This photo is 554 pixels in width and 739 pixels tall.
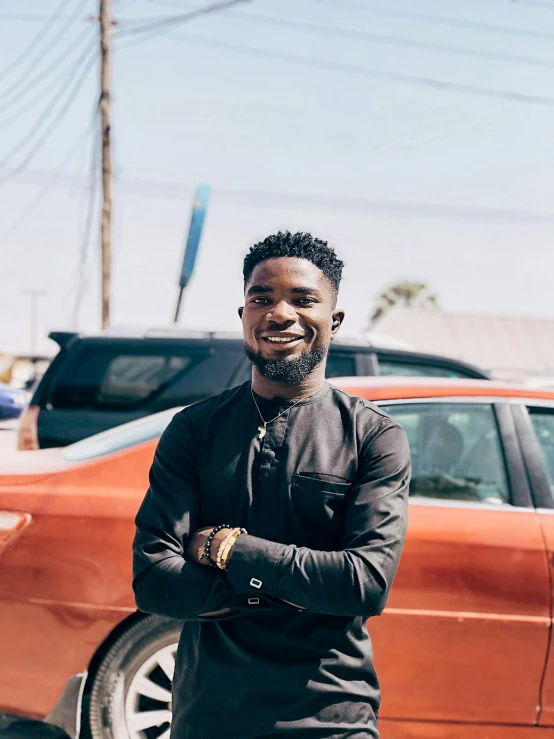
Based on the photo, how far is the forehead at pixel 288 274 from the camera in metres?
1.58

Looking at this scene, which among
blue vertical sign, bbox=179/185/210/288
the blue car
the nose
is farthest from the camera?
the blue car

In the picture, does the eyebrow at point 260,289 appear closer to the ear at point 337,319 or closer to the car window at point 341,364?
the ear at point 337,319

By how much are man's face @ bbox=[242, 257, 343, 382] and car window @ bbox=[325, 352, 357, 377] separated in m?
3.69

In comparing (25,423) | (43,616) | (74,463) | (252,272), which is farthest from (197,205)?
(252,272)

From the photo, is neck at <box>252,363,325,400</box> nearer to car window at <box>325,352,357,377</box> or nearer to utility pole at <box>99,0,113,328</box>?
car window at <box>325,352,357,377</box>

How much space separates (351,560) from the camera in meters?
1.45

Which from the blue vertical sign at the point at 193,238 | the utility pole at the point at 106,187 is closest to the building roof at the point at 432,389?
the blue vertical sign at the point at 193,238

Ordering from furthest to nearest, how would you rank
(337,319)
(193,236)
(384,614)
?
(193,236)
(384,614)
(337,319)

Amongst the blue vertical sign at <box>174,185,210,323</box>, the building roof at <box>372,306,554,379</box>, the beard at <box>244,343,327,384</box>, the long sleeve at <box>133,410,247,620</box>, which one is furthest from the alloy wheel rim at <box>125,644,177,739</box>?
the building roof at <box>372,306,554,379</box>

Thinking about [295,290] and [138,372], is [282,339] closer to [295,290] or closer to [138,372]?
[295,290]

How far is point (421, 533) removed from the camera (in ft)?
8.42

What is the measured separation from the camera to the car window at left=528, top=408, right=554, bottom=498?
2951mm

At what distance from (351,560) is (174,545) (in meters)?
0.40

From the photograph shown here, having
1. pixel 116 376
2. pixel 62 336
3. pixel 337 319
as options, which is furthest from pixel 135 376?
pixel 337 319
